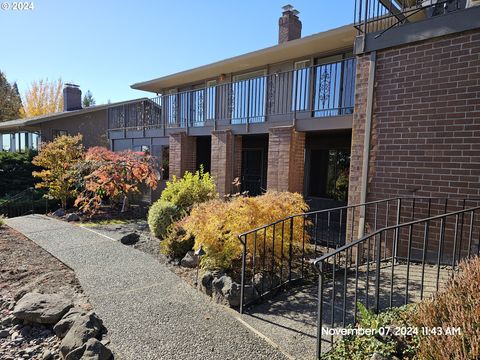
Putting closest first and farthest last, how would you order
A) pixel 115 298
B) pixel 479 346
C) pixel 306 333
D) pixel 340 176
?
pixel 479 346, pixel 306 333, pixel 115 298, pixel 340 176

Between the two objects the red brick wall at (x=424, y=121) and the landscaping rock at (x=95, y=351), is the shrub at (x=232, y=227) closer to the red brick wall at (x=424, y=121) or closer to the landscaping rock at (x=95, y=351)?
the red brick wall at (x=424, y=121)

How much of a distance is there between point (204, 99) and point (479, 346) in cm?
1073

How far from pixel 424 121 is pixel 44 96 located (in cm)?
3866

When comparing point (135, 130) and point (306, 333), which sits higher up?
point (135, 130)

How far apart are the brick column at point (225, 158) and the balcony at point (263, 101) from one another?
0.44 m

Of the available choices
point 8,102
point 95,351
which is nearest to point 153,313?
point 95,351

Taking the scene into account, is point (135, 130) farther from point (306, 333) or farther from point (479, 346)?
point (479, 346)

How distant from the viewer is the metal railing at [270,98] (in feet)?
27.8

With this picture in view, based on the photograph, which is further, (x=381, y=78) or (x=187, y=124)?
(x=187, y=124)

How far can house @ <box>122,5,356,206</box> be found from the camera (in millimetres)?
8305

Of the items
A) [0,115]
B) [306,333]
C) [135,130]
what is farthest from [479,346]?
[0,115]

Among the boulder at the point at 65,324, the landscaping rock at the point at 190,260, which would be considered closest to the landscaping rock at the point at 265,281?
the landscaping rock at the point at 190,260

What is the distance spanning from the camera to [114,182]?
1061cm

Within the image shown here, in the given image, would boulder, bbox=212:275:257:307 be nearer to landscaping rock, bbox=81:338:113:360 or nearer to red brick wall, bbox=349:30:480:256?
landscaping rock, bbox=81:338:113:360
